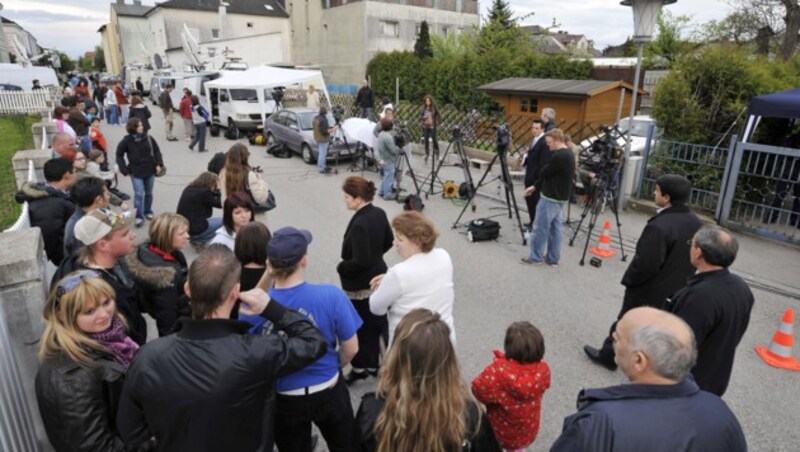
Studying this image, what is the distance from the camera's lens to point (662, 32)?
3181 cm

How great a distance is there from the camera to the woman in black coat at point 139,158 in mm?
7391

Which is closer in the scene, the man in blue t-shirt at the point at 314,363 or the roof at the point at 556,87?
the man in blue t-shirt at the point at 314,363

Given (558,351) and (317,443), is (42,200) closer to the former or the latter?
(317,443)

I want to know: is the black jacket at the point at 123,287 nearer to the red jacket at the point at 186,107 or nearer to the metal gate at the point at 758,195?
the metal gate at the point at 758,195

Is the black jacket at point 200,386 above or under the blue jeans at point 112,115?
above

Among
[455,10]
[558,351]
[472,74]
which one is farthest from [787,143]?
[455,10]

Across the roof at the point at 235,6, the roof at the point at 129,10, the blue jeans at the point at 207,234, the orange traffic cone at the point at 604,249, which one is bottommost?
the orange traffic cone at the point at 604,249

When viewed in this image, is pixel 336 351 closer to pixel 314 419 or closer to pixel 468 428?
pixel 314 419

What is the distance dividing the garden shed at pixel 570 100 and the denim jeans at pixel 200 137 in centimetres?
921

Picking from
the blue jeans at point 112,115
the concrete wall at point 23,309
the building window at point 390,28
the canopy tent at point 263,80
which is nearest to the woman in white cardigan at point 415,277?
the concrete wall at point 23,309

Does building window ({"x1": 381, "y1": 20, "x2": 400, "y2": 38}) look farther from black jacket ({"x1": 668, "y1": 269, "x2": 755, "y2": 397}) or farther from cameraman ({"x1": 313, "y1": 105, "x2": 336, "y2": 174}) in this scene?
black jacket ({"x1": 668, "y1": 269, "x2": 755, "y2": 397})

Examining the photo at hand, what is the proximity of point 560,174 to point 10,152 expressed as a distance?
46.1 ft

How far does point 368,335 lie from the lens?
378 centimetres

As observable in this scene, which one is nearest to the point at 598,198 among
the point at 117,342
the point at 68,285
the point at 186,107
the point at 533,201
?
the point at 533,201
